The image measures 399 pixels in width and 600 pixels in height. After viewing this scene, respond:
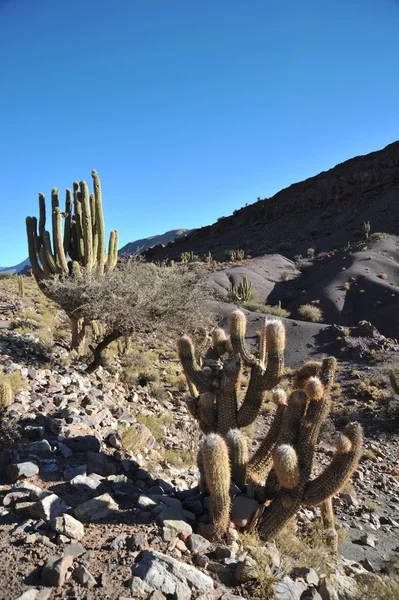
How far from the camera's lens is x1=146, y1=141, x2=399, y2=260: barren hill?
49.0 m

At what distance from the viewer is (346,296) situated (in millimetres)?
28406

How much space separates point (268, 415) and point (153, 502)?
786 centimetres

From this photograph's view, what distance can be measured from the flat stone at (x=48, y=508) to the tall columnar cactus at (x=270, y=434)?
63.3 inches

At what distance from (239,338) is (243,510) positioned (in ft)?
8.00

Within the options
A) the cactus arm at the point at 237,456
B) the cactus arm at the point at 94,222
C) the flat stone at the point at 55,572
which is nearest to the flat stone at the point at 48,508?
the flat stone at the point at 55,572

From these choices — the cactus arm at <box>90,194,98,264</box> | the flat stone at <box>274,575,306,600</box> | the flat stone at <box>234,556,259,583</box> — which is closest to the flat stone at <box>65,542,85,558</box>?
the flat stone at <box>234,556,259,583</box>

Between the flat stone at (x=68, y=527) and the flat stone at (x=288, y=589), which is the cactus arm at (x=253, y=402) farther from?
the flat stone at (x=68, y=527)

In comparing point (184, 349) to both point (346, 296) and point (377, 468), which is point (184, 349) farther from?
point (346, 296)

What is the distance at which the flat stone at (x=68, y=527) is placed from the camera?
4.03m

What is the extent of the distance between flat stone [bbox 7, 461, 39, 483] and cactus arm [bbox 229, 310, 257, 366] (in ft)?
10.5

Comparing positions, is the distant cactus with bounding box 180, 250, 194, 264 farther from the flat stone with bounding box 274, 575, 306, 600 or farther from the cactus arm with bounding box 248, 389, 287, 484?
the flat stone with bounding box 274, 575, 306, 600

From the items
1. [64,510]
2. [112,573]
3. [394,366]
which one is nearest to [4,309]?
[64,510]

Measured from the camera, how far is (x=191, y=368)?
663 cm

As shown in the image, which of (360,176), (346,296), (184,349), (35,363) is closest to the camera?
(184,349)
